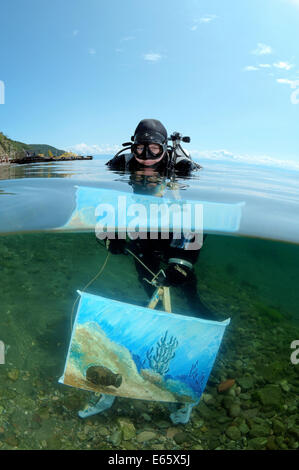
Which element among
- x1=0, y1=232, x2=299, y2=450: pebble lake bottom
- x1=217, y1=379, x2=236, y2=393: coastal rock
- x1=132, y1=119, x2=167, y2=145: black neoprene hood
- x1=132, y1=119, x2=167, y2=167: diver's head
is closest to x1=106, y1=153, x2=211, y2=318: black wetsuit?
x1=132, y1=119, x2=167, y2=167: diver's head

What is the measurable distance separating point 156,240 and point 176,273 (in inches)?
134

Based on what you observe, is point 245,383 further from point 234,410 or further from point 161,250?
point 161,250

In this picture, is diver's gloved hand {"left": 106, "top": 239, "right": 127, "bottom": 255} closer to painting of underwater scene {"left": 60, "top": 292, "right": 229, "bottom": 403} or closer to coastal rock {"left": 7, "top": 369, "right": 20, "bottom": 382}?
painting of underwater scene {"left": 60, "top": 292, "right": 229, "bottom": 403}

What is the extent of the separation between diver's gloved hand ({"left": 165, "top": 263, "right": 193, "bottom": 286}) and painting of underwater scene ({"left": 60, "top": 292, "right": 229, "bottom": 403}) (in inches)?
22.8

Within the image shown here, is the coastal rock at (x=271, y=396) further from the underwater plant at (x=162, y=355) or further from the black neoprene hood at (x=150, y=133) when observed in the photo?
the black neoprene hood at (x=150, y=133)

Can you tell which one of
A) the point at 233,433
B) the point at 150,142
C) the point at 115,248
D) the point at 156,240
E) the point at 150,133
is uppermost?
the point at 150,133

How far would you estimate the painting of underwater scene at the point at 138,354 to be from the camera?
3729 mm

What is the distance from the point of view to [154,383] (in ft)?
12.6

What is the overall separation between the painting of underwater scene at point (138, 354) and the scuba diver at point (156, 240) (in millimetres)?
716

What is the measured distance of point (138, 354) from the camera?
151 inches

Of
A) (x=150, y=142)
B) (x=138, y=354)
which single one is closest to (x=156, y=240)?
(x=150, y=142)
